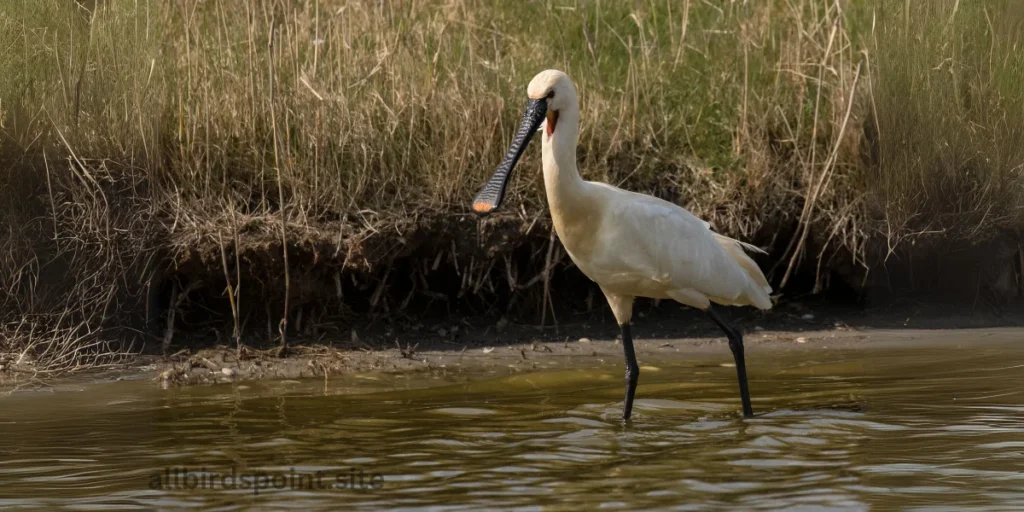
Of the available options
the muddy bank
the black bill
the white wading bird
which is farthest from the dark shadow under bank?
the white wading bird

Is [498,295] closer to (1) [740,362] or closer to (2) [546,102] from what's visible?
(1) [740,362]

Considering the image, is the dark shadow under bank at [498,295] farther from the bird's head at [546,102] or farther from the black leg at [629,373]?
the bird's head at [546,102]

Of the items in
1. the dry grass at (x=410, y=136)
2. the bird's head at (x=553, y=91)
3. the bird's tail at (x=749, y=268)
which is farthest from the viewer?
the dry grass at (x=410, y=136)

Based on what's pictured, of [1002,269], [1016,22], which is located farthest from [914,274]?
[1016,22]

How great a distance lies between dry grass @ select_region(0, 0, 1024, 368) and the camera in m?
7.10

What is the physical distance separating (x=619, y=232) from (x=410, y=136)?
186 centimetres

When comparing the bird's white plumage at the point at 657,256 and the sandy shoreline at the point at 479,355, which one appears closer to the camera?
the bird's white plumage at the point at 657,256

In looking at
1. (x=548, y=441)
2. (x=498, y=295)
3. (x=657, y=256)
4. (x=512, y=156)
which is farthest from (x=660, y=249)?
(x=498, y=295)

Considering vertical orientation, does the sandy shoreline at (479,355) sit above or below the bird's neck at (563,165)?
below

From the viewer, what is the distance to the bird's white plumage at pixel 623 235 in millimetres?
5984

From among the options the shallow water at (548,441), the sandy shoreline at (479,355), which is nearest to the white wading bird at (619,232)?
the shallow water at (548,441)

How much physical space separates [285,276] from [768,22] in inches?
134

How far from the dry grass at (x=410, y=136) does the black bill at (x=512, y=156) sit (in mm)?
1155

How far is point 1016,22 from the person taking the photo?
318 inches
